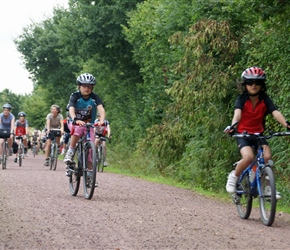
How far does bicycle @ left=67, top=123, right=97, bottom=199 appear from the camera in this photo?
12.6 metres

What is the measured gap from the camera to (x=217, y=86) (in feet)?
57.9

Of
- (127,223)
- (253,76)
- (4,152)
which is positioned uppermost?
(253,76)

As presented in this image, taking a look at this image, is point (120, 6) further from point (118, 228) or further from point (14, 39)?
point (118, 228)

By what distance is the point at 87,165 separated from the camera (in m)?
12.9

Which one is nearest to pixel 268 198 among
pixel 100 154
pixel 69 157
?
pixel 69 157

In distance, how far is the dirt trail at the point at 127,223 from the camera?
8031 mm

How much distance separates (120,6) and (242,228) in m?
30.9

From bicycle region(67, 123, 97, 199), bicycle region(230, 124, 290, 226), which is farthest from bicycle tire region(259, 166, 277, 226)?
bicycle region(67, 123, 97, 199)

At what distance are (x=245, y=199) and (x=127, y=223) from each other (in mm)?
1862

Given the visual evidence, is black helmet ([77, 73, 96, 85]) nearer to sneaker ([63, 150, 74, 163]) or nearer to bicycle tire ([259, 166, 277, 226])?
sneaker ([63, 150, 74, 163])

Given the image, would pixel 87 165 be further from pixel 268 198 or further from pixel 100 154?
pixel 100 154

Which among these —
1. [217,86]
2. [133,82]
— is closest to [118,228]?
[217,86]

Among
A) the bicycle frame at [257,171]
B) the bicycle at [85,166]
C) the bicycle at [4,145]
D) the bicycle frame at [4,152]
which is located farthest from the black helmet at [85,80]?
the bicycle frame at [4,152]

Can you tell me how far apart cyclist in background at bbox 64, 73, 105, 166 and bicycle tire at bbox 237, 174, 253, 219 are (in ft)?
10.4
